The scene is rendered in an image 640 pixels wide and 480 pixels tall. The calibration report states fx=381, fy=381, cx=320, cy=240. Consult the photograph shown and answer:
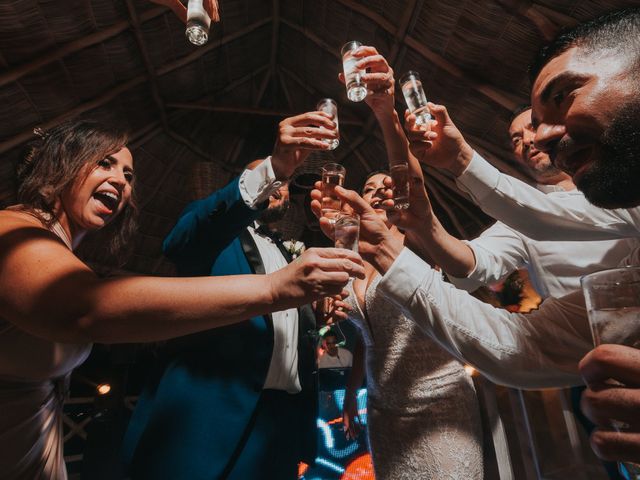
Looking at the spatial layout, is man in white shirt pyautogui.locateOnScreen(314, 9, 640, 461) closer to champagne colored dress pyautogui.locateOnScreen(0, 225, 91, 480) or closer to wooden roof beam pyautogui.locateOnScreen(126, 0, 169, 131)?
champagne colored dress pyautogui.locateOnScreen(0, 225, 91, 480)

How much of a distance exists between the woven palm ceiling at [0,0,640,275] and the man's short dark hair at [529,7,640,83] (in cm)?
212

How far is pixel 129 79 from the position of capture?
5.47 m

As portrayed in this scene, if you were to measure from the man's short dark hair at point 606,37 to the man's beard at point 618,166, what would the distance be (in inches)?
9.2

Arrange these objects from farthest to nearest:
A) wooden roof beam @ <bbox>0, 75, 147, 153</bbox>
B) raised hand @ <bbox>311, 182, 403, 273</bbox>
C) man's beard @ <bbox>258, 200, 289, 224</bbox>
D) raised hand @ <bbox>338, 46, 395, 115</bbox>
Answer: wooden roof beam @ <bbox>0, 75, 147, 153</bbox> → man's beard @ <bbox>258, 200, 289, 224</bbox> → raised hand @ <bbox>338, 46, 395, 115</bbox> → raised hand @ <bbox>311, 182, 403, 273</bbox>

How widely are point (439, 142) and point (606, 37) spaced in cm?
72

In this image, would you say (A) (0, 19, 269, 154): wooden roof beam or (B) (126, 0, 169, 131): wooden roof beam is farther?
(A) (0, 19, 269, 154): wooden roof beam

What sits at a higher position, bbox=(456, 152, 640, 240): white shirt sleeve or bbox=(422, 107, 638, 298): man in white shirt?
bbox=(456, 152, 640, 240): white shirt sleeve

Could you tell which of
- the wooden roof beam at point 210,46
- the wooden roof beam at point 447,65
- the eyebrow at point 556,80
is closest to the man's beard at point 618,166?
the eyebrow at point 556,80

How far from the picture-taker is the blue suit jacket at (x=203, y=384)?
4.51 feet

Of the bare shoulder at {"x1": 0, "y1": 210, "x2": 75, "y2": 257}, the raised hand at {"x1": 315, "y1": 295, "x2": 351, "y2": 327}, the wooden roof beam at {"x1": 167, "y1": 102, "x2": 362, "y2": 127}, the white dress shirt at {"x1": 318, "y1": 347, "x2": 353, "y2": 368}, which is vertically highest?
the bare shoulder at {"x1": 0, "y1": 210, "x2": 75, "y2": 257}

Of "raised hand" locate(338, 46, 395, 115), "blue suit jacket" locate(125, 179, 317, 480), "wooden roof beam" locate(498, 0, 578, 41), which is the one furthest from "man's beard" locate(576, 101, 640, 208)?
"wooden roof beam" locate(498, 0, 578, 41)

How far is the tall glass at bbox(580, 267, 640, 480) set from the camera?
674mm

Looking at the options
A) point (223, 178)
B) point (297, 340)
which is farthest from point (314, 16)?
point (297, 340)

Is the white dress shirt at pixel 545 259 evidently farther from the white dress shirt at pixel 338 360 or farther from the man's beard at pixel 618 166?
the white dress shirt at pixel 338 360
